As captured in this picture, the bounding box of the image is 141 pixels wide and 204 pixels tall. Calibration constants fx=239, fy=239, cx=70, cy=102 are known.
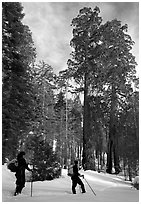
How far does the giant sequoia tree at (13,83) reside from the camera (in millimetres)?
15277

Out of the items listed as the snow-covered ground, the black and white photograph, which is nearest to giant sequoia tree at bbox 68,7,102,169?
the black and white photograph

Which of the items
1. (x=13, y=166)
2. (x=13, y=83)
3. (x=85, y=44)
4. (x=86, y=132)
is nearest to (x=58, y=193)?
(x=13, y=166)

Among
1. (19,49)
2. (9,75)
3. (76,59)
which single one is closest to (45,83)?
(76,59)

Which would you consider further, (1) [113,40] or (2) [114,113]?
(2) [114,113]

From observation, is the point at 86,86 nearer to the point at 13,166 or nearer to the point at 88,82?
the point at 88,82

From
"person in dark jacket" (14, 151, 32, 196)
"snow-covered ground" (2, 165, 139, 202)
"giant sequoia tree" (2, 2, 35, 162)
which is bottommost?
"snow-covered ground" (2, 165, 139, 202)

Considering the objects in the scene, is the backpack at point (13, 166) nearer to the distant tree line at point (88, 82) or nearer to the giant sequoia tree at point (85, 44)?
the distant tree line at point (88, 82)

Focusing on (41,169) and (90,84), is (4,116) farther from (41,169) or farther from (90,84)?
(90,84)

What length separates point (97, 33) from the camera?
64.7 feet

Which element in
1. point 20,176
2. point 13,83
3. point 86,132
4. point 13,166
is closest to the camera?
point 20,176

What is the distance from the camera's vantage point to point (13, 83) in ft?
52.6

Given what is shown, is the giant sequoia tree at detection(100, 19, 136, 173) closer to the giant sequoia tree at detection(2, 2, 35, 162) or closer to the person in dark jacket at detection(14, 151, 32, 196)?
the giant sequoia tree at detection(2, 2, 35, 162)

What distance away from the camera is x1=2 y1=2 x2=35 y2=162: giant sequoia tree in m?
15.3

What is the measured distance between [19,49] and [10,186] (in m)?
10.4
